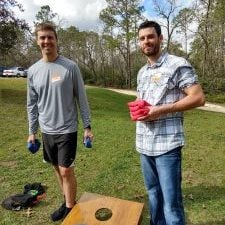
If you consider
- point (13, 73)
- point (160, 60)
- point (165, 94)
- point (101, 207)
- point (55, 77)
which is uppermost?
point (160, 60)

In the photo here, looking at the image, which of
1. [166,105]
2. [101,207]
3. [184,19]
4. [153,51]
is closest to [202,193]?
[101,207]

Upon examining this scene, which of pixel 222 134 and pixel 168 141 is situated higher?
pixel 168 141

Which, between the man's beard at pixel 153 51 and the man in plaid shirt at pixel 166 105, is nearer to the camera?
the man in plaid shirt at pixel 166 105

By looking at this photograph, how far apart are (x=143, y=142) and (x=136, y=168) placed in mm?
3395

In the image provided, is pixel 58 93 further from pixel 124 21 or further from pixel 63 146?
pixel 124 21

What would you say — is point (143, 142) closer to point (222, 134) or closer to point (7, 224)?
point (7, 224)

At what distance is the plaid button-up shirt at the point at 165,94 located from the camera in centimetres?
303

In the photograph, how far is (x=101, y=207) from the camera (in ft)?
12.8

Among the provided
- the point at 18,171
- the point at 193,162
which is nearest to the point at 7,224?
the point at 18,171

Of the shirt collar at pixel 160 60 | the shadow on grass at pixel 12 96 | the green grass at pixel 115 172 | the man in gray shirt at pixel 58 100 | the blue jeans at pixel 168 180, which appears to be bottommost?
the green grass at pixel 115 172

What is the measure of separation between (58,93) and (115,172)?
281cm

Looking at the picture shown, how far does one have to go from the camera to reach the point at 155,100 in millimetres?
3146

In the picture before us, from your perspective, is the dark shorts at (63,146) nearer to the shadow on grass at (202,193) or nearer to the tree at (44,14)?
the shadow on grass at (202,193)

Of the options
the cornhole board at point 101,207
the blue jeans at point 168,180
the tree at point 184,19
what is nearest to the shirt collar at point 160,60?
the blue jeans at point 168,180
